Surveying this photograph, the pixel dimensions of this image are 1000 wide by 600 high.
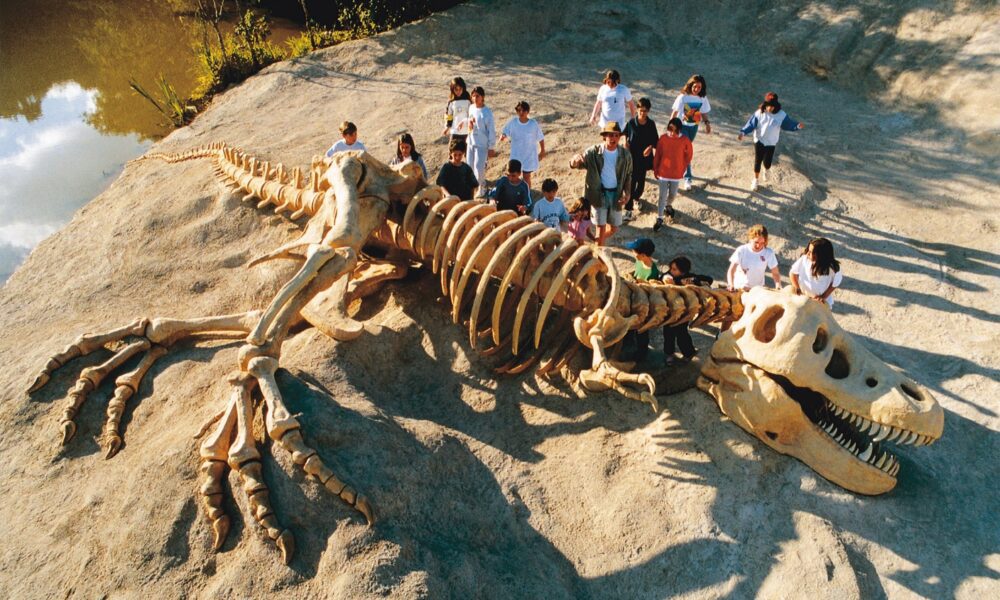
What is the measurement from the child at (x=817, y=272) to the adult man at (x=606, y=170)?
2.14m

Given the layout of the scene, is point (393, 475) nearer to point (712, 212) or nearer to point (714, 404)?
point (714, 404)

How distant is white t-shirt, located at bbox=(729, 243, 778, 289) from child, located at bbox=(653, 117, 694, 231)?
192 centimetres

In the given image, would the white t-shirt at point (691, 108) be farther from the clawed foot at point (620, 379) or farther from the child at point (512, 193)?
the clawed foot at point (620, 379)

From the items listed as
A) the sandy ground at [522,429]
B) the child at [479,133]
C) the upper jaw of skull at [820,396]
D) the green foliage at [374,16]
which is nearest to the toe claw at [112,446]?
the sandy ground at [522,429]

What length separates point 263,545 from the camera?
3.99m

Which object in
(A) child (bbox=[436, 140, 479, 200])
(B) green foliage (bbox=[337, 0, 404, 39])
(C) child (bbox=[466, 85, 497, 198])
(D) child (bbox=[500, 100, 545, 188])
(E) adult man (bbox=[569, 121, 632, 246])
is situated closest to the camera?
(A) child (bbox=[436, 140, 479, 200])

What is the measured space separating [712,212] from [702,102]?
4.99ft

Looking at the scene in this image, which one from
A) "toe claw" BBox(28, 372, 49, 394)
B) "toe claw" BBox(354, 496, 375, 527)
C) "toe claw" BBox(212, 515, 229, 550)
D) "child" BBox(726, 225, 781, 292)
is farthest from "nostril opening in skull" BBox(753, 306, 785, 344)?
"toe claw" BBox(28, 372, 49, 394)

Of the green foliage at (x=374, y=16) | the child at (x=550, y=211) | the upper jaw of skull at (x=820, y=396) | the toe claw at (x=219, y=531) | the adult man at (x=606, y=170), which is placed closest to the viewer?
the toe claw at (x=219, y=531)

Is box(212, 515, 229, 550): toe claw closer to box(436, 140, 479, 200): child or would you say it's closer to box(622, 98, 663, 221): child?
box(436, 140, 479, 200): child

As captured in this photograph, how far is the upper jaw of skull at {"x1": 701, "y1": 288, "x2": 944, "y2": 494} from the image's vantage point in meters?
4.32

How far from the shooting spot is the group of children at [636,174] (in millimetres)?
5938

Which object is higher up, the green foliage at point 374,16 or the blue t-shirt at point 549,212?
the green foliage at point 374,16

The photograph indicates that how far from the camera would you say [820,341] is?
184 inches
